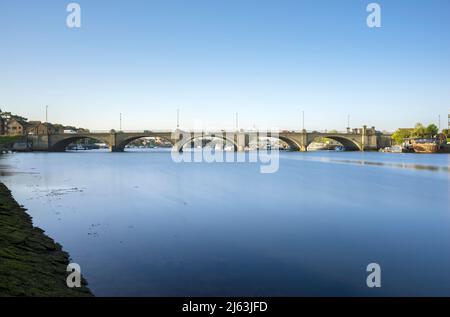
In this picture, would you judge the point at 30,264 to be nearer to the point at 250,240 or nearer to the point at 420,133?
the point at 250,240

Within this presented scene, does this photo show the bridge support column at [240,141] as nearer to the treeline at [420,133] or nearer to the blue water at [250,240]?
the treeline at [420,133]

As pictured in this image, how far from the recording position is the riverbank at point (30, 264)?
8070 millimetres

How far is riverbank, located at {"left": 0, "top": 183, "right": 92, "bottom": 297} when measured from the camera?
8.07 m

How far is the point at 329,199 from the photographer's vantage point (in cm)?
2691

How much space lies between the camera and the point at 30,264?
390 inches

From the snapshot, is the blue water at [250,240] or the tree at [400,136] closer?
the blue water at [250,240]

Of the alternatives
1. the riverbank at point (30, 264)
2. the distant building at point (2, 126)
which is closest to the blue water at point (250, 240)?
the riverbank at point (30, 264)

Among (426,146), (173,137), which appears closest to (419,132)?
(426,146)

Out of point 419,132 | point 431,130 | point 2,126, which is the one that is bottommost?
point 419,132

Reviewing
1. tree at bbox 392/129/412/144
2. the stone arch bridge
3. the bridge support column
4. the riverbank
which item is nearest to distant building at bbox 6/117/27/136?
the stone arch bridge
